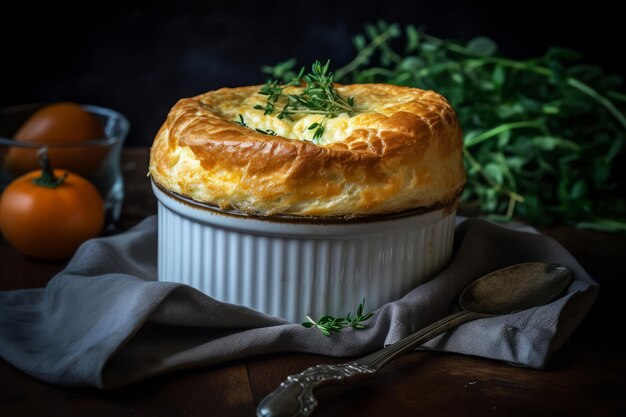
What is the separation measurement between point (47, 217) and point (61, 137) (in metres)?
0.57

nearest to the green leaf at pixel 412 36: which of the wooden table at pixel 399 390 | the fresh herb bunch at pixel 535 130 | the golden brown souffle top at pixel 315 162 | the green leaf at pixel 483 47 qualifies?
the fresh herb bunch at pixel 535 130

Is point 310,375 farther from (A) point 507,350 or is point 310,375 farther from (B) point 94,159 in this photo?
(B) point 94,159

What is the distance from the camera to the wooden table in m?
1.48

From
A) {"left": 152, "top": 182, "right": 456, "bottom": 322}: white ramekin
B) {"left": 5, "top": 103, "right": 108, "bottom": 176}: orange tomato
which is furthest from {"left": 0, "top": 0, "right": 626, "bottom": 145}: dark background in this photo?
{"left": 152, "top": 182, "right": 456, "bottom": 322}: white ramekin

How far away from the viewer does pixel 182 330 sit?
170 cm

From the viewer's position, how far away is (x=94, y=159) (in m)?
2.49

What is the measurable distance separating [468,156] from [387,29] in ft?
2.64

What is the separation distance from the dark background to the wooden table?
5.97ft

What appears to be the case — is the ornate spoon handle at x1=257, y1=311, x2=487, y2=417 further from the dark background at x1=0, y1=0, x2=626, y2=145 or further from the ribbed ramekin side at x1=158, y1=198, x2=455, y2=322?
the dark background at x1=0, y1=0, x2=626, y2=145

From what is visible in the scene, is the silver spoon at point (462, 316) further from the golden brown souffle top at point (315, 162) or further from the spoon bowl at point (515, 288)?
the golden brown souffle top at point (315, 162)

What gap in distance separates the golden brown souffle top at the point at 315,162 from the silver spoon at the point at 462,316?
231 mm

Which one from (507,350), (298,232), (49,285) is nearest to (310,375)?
(298,232)

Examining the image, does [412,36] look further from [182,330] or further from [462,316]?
[182,330]

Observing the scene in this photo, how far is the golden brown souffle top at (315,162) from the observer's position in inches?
64.8
